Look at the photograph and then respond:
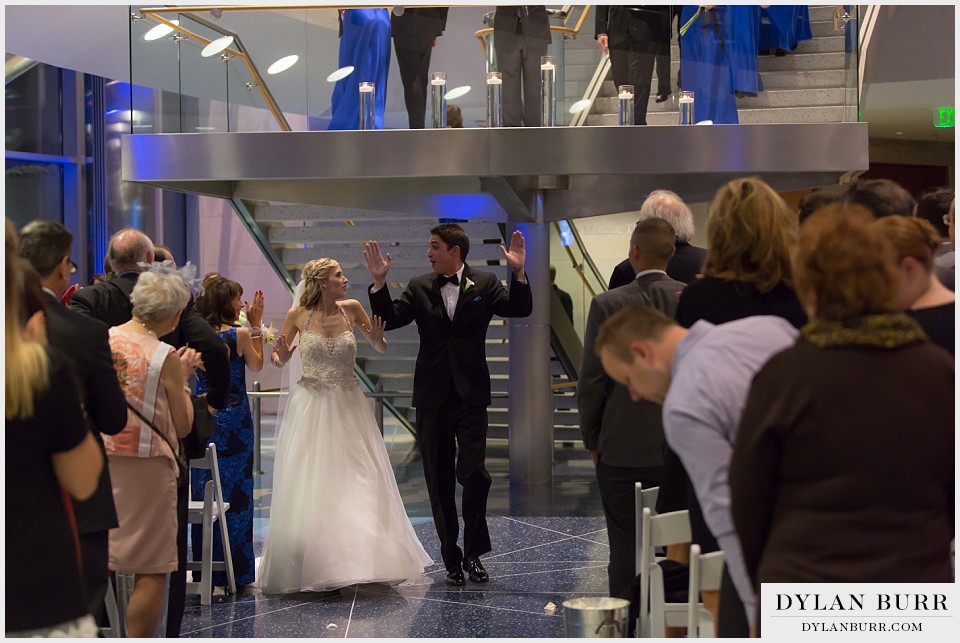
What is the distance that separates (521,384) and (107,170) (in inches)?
353

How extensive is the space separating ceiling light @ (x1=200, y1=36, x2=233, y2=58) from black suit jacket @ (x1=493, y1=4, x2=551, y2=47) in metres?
1.77

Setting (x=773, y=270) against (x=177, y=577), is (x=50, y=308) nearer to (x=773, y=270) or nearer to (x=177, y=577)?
(x=177, y=577)

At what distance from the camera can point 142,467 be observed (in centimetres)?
368

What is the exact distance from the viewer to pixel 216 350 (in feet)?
13.9

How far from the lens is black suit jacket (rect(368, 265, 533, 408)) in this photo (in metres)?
5.39

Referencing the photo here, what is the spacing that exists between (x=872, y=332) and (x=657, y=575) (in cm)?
113

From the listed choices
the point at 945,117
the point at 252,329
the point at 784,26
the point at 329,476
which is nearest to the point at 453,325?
the point at 329,476

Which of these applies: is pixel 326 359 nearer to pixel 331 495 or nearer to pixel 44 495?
pixel 331 495

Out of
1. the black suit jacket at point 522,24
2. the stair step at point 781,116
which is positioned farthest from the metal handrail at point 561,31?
the stair step at point 781,116

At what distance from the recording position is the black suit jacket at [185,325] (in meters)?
4.25

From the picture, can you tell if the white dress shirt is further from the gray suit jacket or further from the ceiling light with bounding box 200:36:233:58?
the ceiling light with bounding box 200:36:233:58

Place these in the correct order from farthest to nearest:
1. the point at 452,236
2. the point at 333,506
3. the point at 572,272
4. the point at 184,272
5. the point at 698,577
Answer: the point at 572,272, the point at 452,236, the point at 333,506, the point at 184,272, the point at 698,577

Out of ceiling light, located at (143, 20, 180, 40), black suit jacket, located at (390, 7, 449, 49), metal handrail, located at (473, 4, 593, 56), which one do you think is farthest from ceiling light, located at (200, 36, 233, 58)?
metal handrail, located at (473, 4, 593, 56)

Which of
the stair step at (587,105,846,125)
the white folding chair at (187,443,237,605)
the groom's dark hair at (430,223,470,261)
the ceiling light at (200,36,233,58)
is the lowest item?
the white folding chair at (187,443,237,605)
